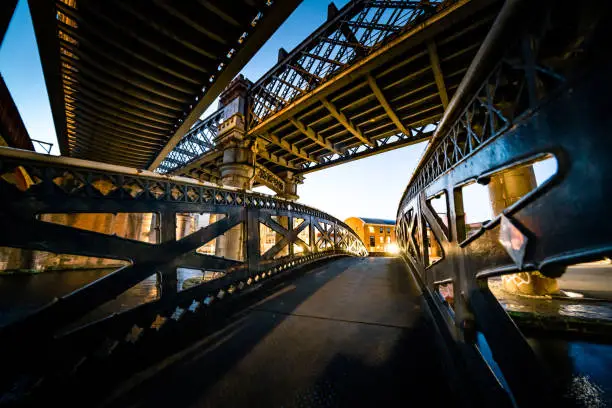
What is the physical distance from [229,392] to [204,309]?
1.46 m

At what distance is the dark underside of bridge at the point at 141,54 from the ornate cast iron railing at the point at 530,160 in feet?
13.6

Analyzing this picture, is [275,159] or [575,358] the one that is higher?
[275,159]

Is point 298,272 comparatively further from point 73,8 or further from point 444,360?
point 73,8

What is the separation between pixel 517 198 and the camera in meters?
5.34

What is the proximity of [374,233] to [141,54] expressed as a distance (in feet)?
136

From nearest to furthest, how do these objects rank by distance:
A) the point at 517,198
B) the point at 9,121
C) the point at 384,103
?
the point at 517,198 < the point at 9,121 < the point at 384,103

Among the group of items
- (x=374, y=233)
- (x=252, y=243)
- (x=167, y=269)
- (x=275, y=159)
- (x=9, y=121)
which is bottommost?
(x=374, y=233)

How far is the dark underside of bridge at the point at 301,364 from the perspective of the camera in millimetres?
1545

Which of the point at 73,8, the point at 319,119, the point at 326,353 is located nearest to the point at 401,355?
the point at 326,353

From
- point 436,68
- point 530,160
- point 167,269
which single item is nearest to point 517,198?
point 436,68

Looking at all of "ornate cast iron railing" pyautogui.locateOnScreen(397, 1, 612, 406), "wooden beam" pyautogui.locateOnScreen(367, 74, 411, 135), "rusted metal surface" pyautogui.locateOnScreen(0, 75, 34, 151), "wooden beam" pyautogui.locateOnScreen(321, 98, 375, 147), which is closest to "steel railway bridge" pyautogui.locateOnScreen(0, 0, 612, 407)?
"ornate cast iron railing" pyautogui.locateOnScreen(397, 1, 612, 406)

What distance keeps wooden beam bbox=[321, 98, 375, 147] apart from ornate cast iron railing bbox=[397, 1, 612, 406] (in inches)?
252

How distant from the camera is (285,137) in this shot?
10.7m

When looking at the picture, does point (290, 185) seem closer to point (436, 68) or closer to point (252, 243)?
point (436, 68)
